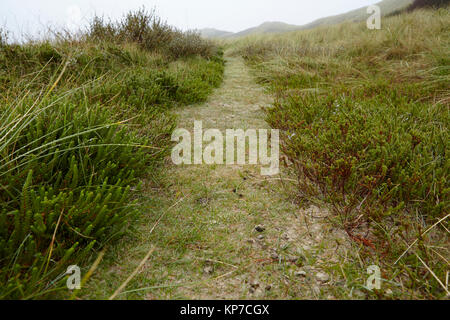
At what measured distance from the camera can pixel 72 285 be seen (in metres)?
1.51

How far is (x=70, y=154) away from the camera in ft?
7.38

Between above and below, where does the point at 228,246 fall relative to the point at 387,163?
below

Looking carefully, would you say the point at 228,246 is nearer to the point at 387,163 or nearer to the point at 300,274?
the point at 300,274

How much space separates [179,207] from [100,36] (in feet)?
25.1

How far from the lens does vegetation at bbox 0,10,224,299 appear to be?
5.10 ft

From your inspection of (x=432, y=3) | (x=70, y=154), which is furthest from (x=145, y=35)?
(x=432, y=3)

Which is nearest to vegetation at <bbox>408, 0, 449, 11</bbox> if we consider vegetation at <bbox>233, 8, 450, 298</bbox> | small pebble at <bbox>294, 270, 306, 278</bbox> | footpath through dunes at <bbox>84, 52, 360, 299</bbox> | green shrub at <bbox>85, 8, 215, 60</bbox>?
vegetation at <bbox>233, 8, 450, 298</bbox>

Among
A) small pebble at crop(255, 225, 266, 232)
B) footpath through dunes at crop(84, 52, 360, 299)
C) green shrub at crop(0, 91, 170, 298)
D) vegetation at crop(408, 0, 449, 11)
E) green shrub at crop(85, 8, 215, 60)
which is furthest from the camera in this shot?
vegetation at crop(408, 0, 449, 11)

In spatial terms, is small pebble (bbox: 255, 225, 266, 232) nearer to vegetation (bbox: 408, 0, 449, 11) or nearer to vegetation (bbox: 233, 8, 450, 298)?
vegetation (bbox: 233, 8, 450, 298)

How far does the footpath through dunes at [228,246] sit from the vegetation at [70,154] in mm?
228

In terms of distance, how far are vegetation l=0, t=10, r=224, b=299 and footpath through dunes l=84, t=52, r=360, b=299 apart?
0.75 feet

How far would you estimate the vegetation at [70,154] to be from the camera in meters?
1.55

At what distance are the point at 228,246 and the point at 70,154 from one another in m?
1.52

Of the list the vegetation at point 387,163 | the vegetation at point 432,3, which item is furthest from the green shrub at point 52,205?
the vegetation at point 432,3
